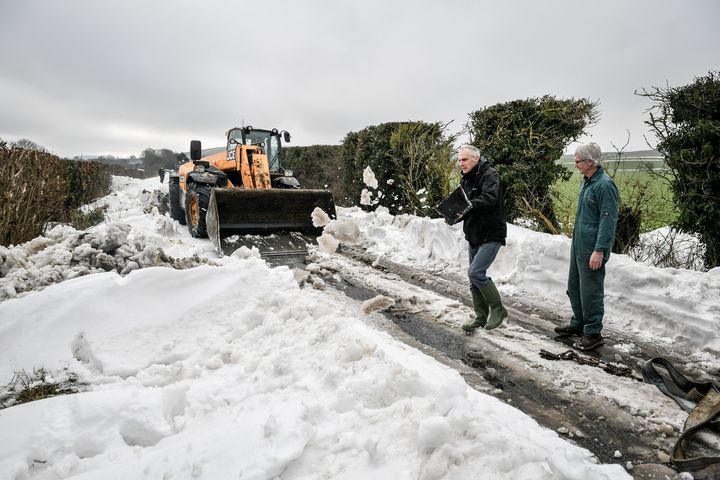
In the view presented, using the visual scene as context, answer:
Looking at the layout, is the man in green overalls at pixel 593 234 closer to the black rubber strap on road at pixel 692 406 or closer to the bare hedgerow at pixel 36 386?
the black rubber strap on road at pixel 692 406

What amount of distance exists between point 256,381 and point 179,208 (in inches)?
403

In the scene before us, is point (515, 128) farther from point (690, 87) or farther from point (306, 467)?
point (306, 467)

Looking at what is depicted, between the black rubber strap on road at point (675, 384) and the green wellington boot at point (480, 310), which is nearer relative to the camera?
the black rubber strap on road at point (675, 384)

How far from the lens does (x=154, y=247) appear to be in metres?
5.71

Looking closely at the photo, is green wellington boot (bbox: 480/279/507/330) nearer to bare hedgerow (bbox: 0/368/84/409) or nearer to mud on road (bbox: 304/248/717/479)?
mud on road (bbox: 304/248/717/479)

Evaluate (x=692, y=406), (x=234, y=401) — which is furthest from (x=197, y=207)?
(x=692, y=406)

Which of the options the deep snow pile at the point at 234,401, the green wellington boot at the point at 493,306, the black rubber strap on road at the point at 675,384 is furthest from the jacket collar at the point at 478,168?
the black rubber strap on road at the point at 675,384

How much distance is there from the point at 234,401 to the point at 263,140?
349 inches

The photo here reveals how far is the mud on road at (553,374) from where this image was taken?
2553mm

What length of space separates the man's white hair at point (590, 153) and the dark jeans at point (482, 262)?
1.18 metres

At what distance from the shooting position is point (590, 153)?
12.8ft

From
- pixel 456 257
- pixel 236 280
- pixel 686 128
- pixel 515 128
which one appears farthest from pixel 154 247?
pixel 686 128

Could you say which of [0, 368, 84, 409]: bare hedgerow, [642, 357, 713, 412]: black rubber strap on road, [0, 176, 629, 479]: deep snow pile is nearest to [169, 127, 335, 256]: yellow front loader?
[0, 176, 629, 479]: deep snow pile

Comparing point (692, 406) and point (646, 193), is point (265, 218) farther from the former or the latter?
point (692, 406)
